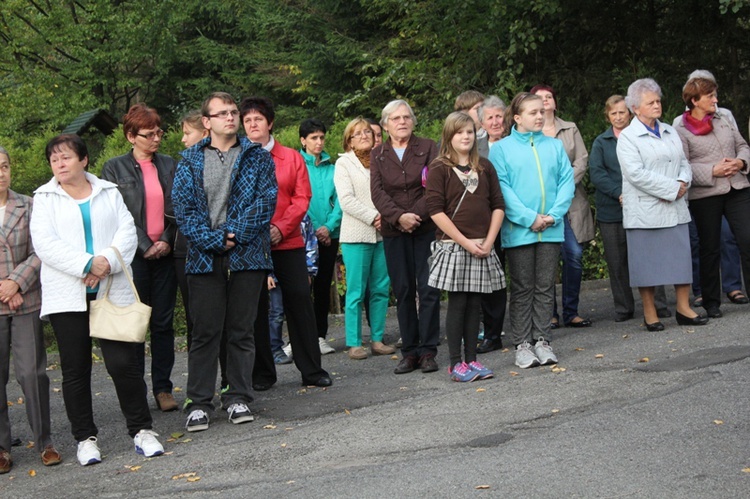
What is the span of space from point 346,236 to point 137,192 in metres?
2.34

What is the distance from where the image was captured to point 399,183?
9.09 meters

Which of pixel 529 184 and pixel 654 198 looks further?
pixel 654 198

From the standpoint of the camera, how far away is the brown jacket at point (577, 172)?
10562 millimetres

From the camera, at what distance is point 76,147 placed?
719 cm

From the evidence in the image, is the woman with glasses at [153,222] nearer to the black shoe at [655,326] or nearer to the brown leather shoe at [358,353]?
the brown leather shoe at [358,353]

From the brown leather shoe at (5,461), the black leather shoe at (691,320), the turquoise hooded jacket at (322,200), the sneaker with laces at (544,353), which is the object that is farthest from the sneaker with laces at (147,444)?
the black leather shoe at (691,320)

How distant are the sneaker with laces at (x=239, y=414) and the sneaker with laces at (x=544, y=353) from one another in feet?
7.73

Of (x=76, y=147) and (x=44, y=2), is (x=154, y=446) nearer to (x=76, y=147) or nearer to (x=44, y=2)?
(x=76, y=147)

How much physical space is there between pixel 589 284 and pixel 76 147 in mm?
7881

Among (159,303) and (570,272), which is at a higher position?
(159,303)

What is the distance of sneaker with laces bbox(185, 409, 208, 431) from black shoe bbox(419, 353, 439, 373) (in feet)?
6.57

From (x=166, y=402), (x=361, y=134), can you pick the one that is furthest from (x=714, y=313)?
(x=166, y=402)

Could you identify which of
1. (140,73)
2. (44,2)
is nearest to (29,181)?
(44,2)

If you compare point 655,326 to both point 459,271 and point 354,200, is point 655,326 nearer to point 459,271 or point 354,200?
point 459,271
